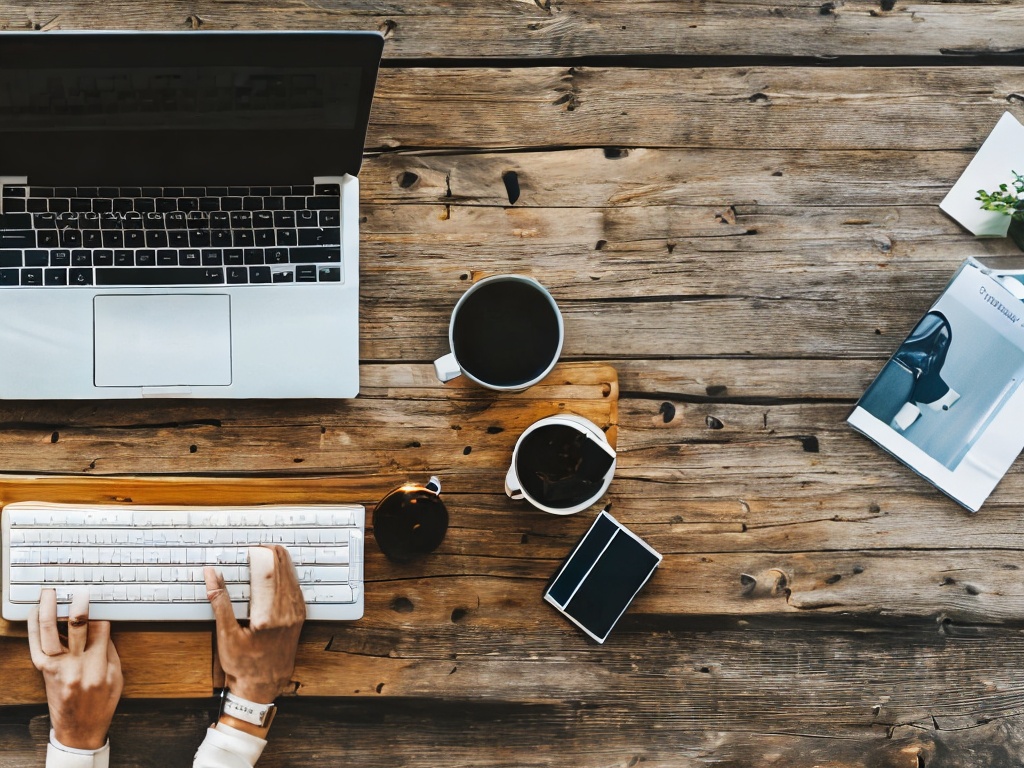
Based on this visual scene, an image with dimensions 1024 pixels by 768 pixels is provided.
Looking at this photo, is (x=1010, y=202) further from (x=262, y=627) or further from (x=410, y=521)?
(x=262, y=627)

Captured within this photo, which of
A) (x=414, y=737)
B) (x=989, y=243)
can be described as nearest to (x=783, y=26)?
(x=989, y=243)

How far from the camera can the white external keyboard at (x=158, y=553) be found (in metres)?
1.01

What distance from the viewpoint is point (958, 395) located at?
1110mm

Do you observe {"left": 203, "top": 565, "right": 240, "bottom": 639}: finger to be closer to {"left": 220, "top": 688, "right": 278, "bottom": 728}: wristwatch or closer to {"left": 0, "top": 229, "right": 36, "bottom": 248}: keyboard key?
{"left": 220, "top": 688, "right": 278, "bottom": 728}: wristwatch

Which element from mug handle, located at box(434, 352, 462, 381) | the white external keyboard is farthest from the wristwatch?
mug handle, located at box(434, 352, 462, 381)

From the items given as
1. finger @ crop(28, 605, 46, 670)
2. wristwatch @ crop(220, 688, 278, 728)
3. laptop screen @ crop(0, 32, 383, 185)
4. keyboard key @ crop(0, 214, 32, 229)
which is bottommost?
wristwatch @ crop(220, 688, 278, 728)

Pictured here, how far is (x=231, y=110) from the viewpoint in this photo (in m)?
0.89

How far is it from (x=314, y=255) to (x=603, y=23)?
1.81 ft

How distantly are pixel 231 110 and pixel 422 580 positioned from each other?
2.23 ft

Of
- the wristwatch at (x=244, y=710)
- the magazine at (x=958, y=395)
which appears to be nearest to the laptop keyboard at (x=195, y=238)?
the wristwatch at (x=244, y=710)

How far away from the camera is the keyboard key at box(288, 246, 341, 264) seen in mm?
997

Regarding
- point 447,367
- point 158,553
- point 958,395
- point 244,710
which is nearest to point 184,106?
point 447,367

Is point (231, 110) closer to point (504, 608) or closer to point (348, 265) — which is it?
point (348, 265)

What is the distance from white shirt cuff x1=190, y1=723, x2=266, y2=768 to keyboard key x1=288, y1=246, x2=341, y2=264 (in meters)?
0.66
